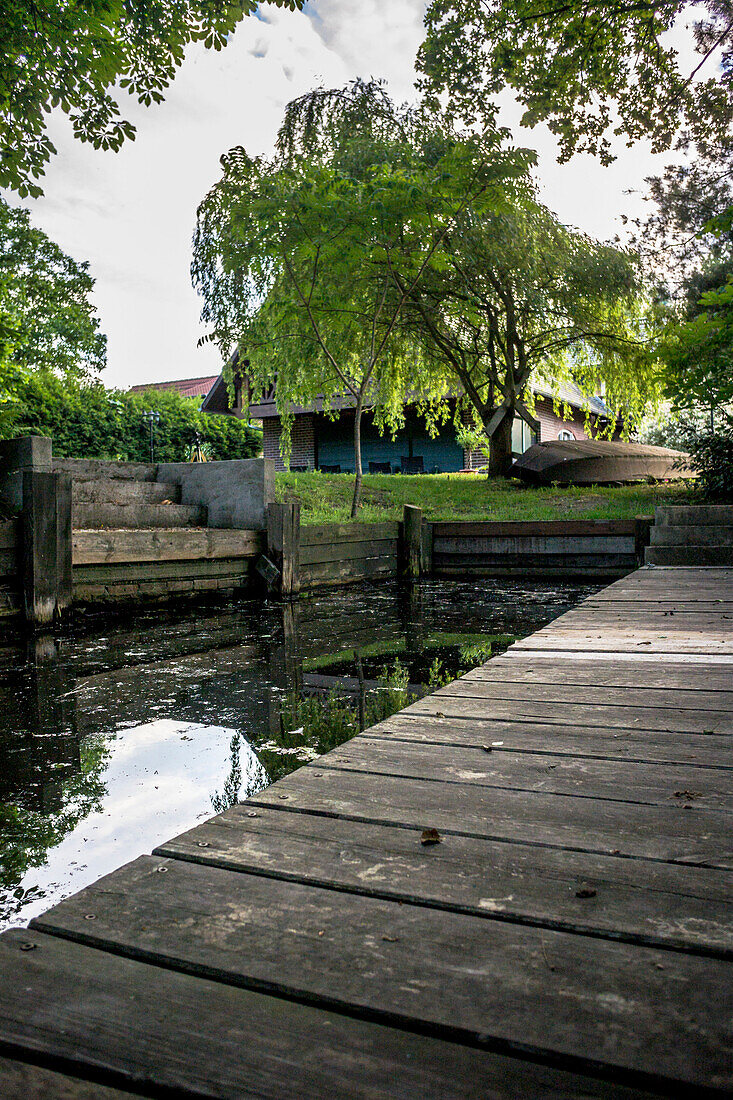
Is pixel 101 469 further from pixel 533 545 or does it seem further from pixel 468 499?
pixel 468 499

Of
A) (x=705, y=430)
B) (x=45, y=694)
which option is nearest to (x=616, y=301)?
(x=705, y=430)

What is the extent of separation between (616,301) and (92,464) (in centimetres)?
1122

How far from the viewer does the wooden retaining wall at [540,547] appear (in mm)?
9953

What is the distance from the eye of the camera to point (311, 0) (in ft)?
22.2

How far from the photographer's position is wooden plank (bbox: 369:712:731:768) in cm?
167

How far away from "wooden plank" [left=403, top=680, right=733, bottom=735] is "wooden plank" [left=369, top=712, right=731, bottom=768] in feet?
0.15

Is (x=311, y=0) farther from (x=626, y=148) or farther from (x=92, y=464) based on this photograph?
(x=92, y=464)

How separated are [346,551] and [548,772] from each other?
773 centimetres

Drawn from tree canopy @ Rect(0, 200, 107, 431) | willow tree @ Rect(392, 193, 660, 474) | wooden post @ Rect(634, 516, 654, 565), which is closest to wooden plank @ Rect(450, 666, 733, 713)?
wooden post @ Rect(634, 516, 654, 565)

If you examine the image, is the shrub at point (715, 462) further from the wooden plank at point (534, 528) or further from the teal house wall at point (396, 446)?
the teal house wall at point (396, 446)

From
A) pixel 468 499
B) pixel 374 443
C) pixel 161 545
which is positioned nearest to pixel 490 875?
pixel 161 545

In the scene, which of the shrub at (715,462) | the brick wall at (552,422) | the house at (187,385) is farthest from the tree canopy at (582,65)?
the house at (187,385)

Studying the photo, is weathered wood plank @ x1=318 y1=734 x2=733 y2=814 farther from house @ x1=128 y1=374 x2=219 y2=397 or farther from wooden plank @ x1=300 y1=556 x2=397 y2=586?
house @ x1=128 y1=374 x2=219 y2=397

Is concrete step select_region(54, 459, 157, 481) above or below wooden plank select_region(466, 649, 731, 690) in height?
above
